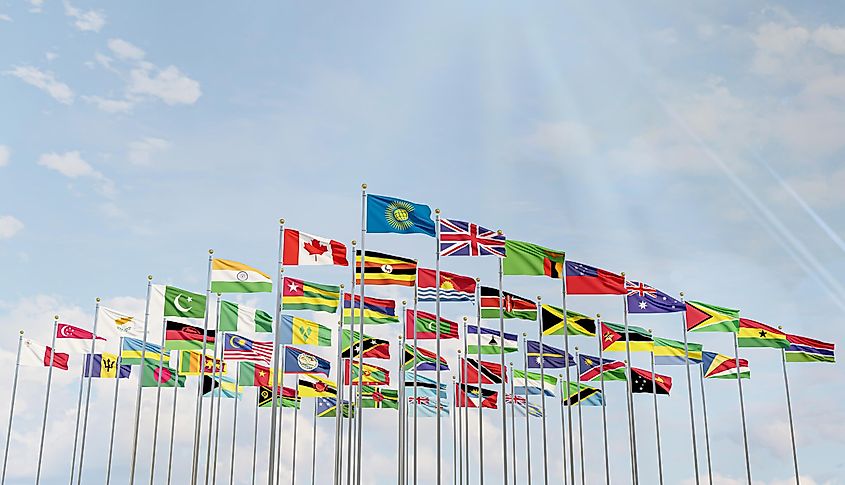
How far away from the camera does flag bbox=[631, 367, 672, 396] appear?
1671 inches

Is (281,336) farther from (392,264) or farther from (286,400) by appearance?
(286,400)

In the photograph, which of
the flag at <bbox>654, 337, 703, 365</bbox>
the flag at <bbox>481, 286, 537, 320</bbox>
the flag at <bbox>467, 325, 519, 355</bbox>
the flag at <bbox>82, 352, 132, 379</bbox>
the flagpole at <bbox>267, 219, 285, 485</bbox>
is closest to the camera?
the flagpole at <bbox>267, 219, 285, 485</bbox>

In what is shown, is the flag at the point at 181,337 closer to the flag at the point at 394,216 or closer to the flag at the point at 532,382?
the flag at the point at 394,216

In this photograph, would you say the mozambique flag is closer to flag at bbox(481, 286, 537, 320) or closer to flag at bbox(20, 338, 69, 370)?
flag at bbox(481, 286, 537, 320)

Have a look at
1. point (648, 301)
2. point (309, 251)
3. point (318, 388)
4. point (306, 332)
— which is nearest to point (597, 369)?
point (648, 301)

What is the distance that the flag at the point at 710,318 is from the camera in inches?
1487

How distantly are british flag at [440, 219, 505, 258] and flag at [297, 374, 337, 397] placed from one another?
15.5 metres

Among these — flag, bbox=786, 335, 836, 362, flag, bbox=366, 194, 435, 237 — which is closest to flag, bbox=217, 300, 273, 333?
flag, bbox=366, 194, 435, 237

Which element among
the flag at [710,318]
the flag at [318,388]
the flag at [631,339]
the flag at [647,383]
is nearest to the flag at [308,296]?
the flag at [631,339]

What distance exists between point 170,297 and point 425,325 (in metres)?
9.65

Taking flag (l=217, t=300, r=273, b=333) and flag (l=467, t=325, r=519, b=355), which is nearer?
flag (l=217, t=300, r=273, b=333)

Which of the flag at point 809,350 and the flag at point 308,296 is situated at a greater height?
the flag at point 809,350

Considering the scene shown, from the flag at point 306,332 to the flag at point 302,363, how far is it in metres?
1.94

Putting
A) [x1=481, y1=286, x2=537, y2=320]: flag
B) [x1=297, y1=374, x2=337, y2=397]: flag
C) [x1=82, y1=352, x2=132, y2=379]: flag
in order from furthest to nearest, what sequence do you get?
[x1=297, y1=374, x2=337, y2=397]: flag
[x1=82, y1=352, x2=132, y2=379]: flag
[x1=481, y1=286, x2=537, y2=320]: flag
